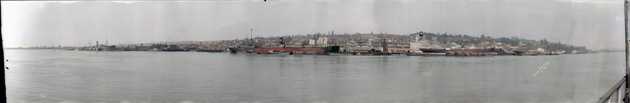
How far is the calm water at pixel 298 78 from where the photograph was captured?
114 inches

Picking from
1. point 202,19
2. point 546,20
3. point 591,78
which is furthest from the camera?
point 591,78

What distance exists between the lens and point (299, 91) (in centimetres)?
309

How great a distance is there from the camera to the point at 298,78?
3121 mm

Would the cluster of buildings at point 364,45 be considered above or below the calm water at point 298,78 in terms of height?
above

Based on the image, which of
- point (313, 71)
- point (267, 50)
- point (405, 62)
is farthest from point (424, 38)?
point (267, 50)

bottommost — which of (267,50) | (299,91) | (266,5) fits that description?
(299,91)

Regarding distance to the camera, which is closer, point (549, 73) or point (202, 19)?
point (202, 19)

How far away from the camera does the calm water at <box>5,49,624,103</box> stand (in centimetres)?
290

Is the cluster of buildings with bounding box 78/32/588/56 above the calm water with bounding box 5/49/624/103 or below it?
above

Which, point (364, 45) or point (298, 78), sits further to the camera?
point (298, 78)

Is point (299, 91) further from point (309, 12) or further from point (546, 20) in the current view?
point (546, 20)

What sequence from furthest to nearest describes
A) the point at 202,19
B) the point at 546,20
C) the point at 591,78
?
the point at 591,78 < the point at 546,20 < the point at 202,19

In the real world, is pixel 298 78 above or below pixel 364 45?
below

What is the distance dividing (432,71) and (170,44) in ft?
4.22
